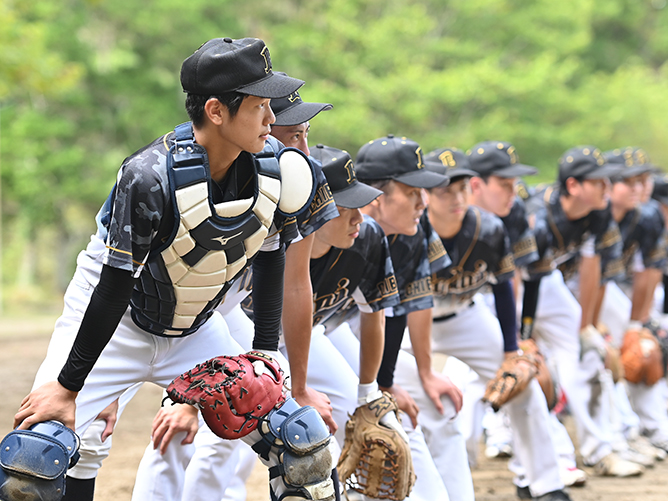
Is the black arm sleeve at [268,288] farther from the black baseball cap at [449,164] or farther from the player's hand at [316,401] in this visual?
the black baseball cap at [449,164]

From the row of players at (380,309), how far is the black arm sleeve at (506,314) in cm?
1

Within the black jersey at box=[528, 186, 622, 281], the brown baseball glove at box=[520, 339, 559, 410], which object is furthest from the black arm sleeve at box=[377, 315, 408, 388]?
the black jersey at box=[528, 186, 622, 281]

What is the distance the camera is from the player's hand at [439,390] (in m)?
4.37

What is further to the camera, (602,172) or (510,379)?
(602,172)

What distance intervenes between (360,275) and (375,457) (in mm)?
853

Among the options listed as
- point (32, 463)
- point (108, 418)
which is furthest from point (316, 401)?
point (32, 463)

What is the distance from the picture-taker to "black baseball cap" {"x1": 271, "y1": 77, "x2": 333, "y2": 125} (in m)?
3.38

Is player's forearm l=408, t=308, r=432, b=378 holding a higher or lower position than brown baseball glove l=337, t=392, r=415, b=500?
higher

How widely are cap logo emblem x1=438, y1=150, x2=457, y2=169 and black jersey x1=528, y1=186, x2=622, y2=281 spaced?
1.26m

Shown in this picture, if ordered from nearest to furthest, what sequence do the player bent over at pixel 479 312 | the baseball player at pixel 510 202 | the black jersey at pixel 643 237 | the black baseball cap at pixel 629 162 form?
1. the player bent over at pixel 479 312
2. the baseball player at pixel 510 202
3. the black baseball cap at pixel 629 162
4. the black jersey at pixel 643 237

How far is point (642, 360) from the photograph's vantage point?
670cm

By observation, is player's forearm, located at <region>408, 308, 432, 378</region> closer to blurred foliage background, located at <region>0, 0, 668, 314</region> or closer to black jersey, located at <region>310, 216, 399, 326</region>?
black jersey, located at <region>310, 216, 399, 326</region>

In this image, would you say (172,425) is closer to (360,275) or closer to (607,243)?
(360,275)

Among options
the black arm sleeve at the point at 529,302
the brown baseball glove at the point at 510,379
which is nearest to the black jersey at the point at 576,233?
the black arm sleeve at the point at 529,302
